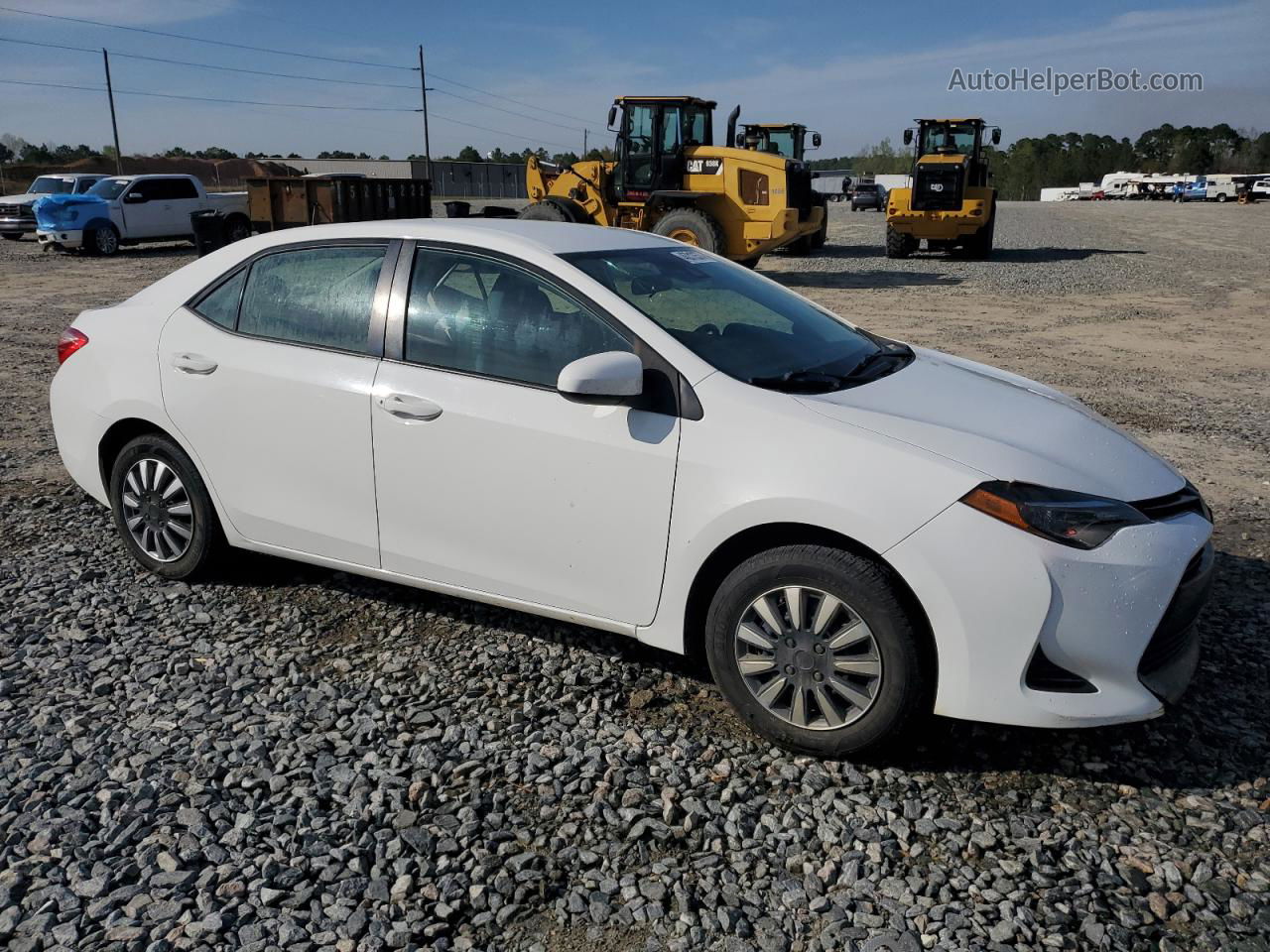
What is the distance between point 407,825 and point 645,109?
701 inches

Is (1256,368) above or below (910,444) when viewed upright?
below

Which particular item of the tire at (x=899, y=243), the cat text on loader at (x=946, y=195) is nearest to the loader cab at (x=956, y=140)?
the cat text on loader at (x=946, y=195)

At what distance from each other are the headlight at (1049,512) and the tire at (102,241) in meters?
26.0

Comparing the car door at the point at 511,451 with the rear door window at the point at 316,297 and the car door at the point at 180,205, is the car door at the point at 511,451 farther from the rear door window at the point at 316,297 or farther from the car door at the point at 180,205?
the car door at the point at 180,205

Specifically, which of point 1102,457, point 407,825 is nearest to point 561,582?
point 407,825

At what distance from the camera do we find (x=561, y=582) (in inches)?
142

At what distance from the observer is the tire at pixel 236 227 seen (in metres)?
25.2

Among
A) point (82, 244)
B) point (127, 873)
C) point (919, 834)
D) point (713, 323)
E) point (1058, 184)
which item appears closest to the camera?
point (127, 873)

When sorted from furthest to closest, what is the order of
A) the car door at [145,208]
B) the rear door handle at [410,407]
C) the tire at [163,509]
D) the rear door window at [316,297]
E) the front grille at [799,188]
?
the car door at [145,208] < the front grille at [799,188] < the tire at [163,509] < the rear door window at [316,297] < the rear door handle at [410,407]

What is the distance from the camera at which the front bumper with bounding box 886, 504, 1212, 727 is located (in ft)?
9.54

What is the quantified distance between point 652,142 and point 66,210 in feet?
47.5

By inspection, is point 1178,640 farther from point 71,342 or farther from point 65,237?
point 65,237

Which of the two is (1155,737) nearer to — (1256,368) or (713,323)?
(713,323)

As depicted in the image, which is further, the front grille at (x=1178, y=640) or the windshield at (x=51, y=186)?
the windshield at (x=51, y=186)
